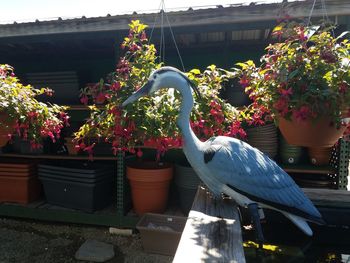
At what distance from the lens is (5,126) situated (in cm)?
217

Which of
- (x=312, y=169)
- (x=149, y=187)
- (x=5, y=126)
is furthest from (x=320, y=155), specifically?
(x=5, y=126)

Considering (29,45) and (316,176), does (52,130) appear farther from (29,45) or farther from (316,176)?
(316,176)

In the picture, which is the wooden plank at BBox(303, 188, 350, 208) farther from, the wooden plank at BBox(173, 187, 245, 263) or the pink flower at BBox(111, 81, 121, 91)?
the pink flower at BBox(111, 81, 121, 91)

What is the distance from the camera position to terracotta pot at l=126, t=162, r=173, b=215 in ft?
10.2

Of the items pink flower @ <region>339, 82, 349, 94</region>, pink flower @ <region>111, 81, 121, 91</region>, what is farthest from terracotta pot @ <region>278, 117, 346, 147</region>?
pink flower @ <region>111, 81, 121, 91</region>

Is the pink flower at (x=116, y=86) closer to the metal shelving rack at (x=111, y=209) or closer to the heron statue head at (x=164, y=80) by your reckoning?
the heron statue head at (x=164, y=80)

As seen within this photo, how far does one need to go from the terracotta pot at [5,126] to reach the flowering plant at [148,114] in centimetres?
57

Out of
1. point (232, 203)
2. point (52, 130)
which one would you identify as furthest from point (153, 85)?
point (52, 130)

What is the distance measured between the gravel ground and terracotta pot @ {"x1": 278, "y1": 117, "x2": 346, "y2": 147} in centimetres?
199

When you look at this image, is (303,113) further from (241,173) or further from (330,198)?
(330,198)

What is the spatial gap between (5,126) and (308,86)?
83.3 inches

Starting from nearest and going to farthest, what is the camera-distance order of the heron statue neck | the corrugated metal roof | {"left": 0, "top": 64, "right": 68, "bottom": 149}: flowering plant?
the heron statue neck, {"left": 0, "top": 64, "right": 68, "bottom": 149}: flowering plant, the corrugated metal roof

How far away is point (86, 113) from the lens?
3.66m

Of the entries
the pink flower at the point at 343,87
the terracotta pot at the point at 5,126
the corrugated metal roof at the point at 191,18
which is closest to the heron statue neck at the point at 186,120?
the pink flower at the point at 343,87
